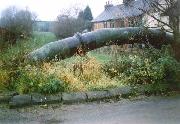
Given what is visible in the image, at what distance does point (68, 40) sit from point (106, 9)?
42.7 metres

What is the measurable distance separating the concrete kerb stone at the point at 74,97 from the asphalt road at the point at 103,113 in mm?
265

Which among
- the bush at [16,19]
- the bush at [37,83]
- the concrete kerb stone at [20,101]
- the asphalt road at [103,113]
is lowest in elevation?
the asphalt road at [103,113]

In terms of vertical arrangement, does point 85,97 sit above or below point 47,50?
below

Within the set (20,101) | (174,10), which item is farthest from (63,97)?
(174,10)

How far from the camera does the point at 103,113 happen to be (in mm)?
8672

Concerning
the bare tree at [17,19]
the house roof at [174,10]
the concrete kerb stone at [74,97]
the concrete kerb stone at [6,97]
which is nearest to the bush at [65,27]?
the bare tree at [17,19]

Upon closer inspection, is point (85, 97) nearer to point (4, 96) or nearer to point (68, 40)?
point (4, 96)

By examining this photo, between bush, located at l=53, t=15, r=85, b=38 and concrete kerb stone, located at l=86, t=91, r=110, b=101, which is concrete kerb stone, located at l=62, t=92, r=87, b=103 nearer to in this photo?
concrete kerb stone, located at l=86, t=91, r=110, b=101

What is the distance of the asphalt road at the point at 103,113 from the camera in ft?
26.1

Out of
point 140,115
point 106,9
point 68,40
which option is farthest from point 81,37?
point 106,9

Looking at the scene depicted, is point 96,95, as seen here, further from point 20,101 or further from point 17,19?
point 17,19

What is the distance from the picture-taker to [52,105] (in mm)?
9570

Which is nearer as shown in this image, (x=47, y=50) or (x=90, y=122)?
(x=90, y=122)

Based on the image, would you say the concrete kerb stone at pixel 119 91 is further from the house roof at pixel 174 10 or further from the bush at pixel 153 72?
the house roof at pixel 174 10
